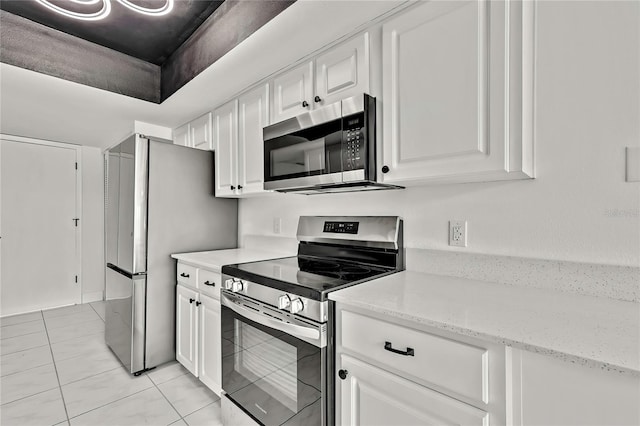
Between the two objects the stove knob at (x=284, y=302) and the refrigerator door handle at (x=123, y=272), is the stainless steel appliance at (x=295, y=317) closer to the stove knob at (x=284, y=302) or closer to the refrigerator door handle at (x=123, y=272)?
the stove knob at (x=284, y=302)

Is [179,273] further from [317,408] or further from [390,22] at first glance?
[390,22]

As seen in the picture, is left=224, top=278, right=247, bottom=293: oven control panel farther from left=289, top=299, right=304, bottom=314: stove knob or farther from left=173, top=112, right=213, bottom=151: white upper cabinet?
left=173, top=112, right=213, bottom=151: white upper cabinet

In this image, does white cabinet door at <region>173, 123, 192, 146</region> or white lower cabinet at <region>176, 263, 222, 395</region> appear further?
white cabinet door at <region>173, 123, 192, 146</region>

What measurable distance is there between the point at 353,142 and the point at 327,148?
16 centimetres

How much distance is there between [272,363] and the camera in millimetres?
1477

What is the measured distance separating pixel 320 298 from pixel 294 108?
1169mm

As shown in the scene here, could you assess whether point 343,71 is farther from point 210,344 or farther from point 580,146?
point 210,344

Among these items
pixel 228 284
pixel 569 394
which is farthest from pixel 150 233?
pixel 569 394

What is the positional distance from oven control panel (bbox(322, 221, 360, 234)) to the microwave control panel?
1.45 ft

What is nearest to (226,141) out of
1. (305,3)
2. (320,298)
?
(305,3)

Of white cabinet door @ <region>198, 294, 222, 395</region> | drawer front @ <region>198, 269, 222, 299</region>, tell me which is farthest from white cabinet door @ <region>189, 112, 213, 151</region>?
white cabinet door @ <region>198, 294, 222, 395</region>

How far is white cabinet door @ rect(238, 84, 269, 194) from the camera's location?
7.08ft

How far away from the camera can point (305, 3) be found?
1.43 metres

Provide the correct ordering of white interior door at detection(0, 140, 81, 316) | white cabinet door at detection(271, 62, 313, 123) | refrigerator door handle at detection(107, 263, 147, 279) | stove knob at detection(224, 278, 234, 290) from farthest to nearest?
white interior door at detection(0, 140, 81, 316) → refrigerator door handle at detection(107, 263, 147, 279) → white cabinet door at detection(271, 62, 313, 123) → stove knob at detection(224, 278, 234, 290)
